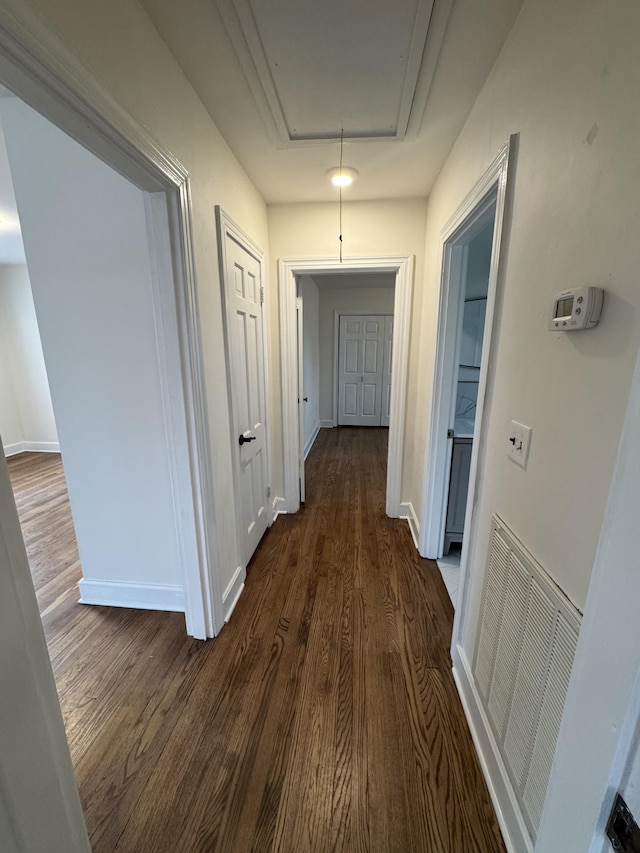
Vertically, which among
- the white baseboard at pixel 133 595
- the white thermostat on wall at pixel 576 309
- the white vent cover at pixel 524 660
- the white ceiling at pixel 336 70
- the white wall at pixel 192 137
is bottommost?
the white baseboard at pixel 133 595

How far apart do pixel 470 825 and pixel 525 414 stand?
4.17 feet

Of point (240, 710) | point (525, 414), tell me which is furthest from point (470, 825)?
point (525, 414)

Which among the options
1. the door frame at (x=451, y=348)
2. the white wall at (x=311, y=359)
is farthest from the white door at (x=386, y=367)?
the door frame at (x=451, y=348)

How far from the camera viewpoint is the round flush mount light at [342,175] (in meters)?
1.93

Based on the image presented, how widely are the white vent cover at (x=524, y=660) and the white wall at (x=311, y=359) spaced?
3547mm

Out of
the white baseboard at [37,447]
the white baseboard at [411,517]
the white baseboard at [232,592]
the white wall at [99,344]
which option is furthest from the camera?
the white baseboard at [37,447]

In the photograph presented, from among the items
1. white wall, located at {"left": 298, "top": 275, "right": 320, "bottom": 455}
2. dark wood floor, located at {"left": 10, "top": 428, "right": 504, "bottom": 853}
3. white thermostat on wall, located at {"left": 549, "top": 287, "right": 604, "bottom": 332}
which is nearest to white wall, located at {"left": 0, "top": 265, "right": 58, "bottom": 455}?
dark wood floor, located at {"left": 10, "top": 428, "right": 504, "bottom": 853}

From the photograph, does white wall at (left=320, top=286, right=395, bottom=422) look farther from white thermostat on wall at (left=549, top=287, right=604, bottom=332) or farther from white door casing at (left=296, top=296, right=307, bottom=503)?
white thermostat on wall at (left=549, top=287, right=604, bottom=332)

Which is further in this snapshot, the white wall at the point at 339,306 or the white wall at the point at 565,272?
the white wall at the point at 339,306

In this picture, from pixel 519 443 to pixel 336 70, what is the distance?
5.03ft

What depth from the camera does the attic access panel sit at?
3.45ft

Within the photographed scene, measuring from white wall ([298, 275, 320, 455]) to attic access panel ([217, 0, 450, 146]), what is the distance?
2.87 meters

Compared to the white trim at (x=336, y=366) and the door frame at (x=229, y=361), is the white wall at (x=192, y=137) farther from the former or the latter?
the white trim at (x=336, y=366)

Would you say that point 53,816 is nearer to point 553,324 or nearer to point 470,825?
point 470,825
